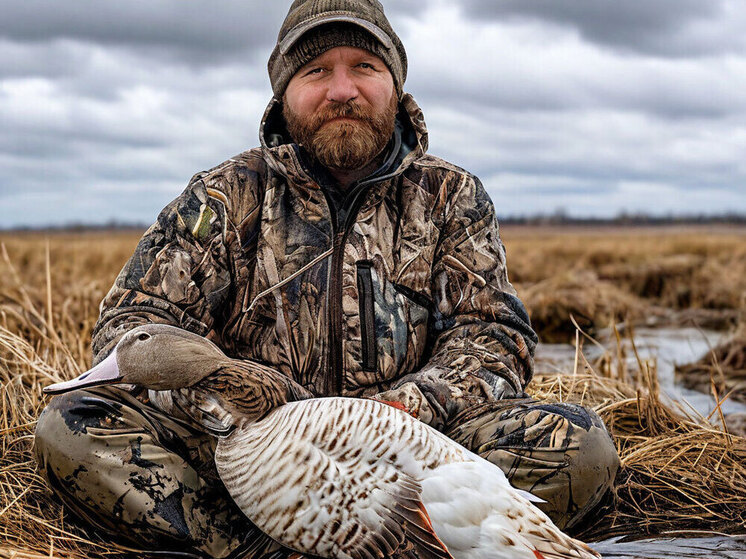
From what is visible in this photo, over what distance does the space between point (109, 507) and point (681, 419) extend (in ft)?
11.1

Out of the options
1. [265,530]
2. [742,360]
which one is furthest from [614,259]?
[265,530]

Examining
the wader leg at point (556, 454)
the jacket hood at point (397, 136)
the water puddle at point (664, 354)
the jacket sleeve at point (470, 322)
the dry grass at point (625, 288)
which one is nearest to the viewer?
the wader leg at point (556, 454)

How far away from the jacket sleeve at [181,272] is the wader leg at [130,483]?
46cm

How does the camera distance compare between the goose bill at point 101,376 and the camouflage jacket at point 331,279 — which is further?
the camouflage jacket at point 331,279

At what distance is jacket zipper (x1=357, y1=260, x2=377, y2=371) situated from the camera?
3.80m

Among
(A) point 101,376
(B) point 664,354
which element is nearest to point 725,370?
(B) point 664,354

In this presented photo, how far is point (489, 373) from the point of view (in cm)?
371

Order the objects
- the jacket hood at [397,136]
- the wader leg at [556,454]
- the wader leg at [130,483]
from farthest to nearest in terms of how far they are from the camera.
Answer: the jacket hood at [397,136], the wader leg at [556,454], the wader leg at [130,483]

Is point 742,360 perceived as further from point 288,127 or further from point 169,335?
point 169,335

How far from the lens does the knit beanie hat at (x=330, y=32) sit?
4008 mm

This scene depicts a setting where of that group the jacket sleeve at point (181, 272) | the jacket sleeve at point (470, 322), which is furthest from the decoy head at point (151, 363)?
the jacket sleeve at point (470, 322)

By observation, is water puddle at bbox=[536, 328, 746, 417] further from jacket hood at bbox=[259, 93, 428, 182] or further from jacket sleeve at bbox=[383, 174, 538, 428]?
jacket hood at bbox=[259, 93, 428, 182]

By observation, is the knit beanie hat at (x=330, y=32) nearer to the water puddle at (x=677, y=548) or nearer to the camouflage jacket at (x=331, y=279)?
the camouflage jacket at (x=331, y=279)

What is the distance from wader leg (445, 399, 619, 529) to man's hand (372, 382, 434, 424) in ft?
0.80
